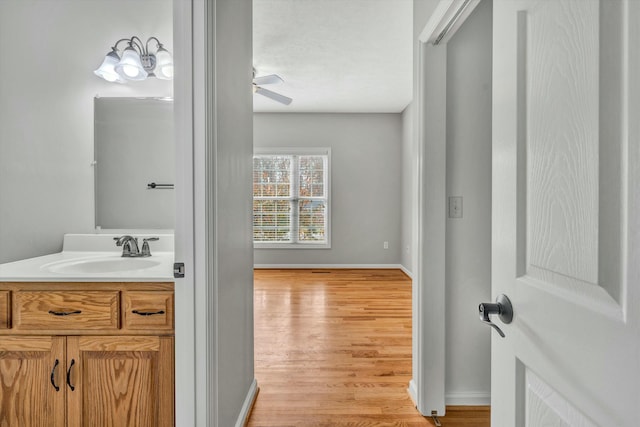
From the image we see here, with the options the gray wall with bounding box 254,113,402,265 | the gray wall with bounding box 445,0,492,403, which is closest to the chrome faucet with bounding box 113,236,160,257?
the gray wall with bounding box 445,0,492,403

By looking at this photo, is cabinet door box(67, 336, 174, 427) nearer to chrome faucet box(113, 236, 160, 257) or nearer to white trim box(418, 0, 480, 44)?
chrome faucet box(113, 236, 160, 257)

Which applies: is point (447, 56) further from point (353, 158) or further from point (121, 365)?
point (353, 158)

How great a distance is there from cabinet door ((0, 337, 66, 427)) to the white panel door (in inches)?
59.7

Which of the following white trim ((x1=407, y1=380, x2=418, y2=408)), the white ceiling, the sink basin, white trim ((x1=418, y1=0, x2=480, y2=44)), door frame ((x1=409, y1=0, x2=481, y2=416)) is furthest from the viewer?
the white ceiling

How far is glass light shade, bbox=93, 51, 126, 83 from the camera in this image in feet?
6.23

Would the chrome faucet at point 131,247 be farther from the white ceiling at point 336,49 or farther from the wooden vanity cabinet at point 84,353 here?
the white ceiling at point 336,49

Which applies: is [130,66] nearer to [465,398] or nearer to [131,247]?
[131,247]

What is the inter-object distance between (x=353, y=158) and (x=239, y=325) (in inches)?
174

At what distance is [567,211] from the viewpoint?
0.61 metres

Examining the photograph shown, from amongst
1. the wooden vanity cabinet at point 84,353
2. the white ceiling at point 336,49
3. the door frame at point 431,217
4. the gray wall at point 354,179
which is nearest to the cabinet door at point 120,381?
the wooden vanity cabinet at point 84,353

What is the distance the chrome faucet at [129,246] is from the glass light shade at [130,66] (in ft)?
3.05

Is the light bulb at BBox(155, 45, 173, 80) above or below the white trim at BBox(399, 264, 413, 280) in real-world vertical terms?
above

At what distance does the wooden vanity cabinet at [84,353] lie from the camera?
1272 millimetres

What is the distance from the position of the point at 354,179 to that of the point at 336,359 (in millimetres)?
3723
